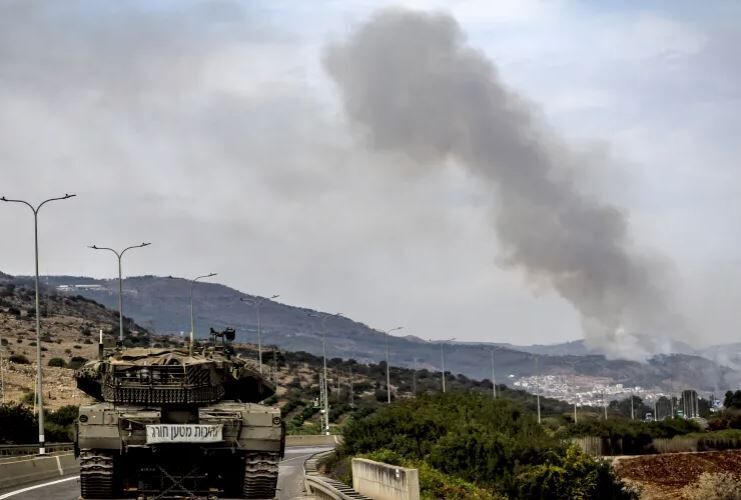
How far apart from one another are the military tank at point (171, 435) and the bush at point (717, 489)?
19.6 m

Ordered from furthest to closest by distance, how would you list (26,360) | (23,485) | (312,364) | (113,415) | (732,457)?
(312,364)
(26,360)
(732,457)
(23,485)
(113,415)

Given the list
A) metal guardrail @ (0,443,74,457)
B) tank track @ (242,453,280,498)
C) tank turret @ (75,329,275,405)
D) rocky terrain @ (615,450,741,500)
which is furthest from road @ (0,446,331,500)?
rocky terrain @ (615,450,741,500)

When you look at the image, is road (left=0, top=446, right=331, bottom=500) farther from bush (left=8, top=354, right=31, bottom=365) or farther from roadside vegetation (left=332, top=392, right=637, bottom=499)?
bush (left=8, top=354, right=31, bottom=365)

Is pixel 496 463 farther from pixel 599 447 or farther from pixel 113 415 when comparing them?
pixel 599 447

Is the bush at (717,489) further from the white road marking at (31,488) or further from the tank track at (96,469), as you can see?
the tank track at (96,469)

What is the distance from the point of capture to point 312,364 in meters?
186

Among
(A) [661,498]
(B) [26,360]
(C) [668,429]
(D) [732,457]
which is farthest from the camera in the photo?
(B) [26,360]

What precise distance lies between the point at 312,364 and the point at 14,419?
391 ft

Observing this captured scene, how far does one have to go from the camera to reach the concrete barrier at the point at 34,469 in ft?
128

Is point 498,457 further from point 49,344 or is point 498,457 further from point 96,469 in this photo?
point 49,344

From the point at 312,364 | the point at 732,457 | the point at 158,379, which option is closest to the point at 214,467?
the point at 158,379

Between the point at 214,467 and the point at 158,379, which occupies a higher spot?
the point at 158,379

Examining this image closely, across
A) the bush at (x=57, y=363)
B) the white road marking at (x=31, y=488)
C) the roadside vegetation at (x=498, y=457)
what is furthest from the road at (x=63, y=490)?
the bush at (x=57, y=363)

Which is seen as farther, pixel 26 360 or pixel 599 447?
pixel 26 360
